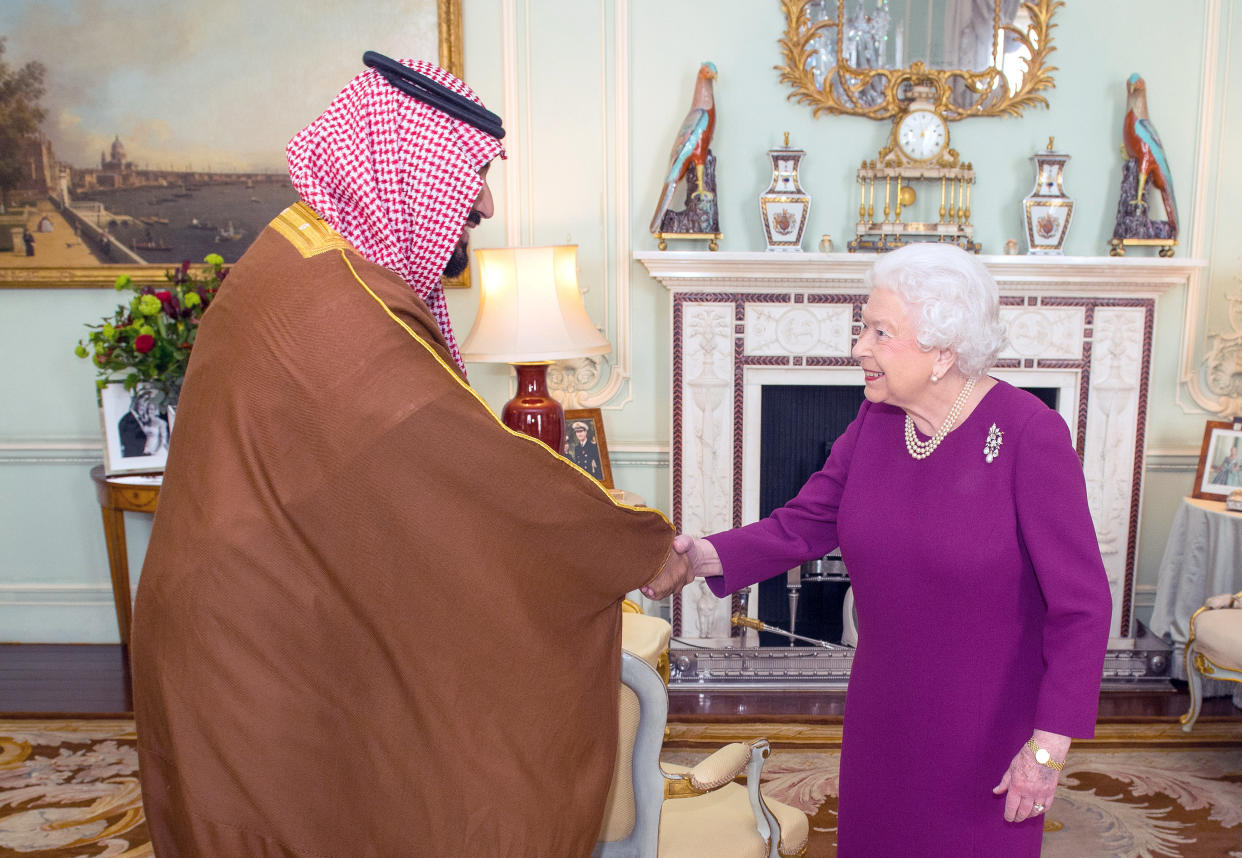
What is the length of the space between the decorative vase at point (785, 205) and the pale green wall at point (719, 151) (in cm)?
20

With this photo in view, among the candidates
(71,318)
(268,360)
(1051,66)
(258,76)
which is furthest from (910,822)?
(71,318)

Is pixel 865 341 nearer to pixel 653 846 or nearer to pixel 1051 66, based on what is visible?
pixel 653 846

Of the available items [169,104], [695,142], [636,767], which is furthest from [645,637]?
[169,104]

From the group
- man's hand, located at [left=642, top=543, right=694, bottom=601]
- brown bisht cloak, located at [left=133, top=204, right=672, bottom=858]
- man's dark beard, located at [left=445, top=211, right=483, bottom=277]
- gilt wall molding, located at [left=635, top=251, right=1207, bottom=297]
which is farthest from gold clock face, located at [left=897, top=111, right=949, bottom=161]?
brown bisht cloak, located at [left=133, top=204, right=672, bottom=858]

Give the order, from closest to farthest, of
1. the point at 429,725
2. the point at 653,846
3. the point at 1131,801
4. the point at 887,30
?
the point at 429,725 < the point at 653,846 < the point at 1131,801 < the point at 887,30

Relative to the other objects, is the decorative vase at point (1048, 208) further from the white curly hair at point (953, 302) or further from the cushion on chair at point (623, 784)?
the cushion on chair at point (623, 784)

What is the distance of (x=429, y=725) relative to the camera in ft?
4.51

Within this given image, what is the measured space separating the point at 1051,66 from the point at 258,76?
11.2 ft

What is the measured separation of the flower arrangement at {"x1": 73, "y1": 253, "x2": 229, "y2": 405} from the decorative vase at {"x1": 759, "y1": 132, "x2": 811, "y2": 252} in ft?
7.47

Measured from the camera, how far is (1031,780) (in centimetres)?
153

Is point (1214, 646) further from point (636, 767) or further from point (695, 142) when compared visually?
point (695, 142)

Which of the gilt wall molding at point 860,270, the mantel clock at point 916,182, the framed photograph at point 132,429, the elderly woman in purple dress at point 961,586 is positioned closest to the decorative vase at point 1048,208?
the gilt wall molding at point 860,270

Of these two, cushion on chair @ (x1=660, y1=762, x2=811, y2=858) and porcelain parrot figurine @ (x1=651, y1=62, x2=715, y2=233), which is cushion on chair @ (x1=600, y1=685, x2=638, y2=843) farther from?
porcelain parrot figurine @ (x1=651, y1=62, x2=715, y2=233)

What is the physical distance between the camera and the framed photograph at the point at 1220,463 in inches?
156
